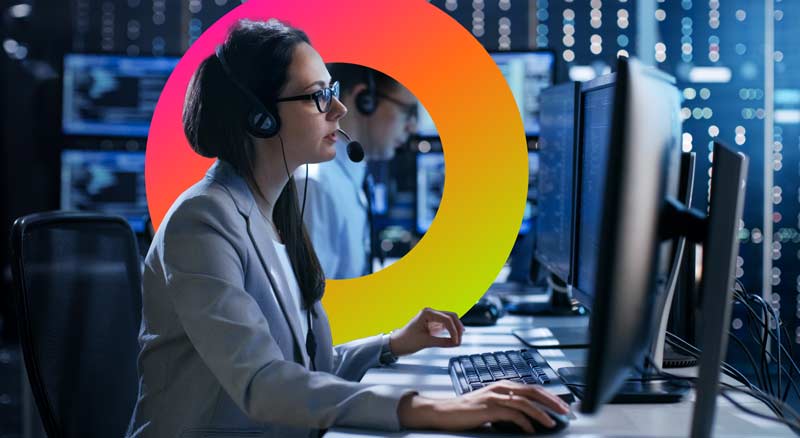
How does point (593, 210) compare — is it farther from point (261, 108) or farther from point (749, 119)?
point (749, 119)

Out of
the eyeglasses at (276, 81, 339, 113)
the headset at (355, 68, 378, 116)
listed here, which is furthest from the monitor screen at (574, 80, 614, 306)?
the headset at (355, 68, 378, 116)

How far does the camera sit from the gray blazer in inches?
41.8

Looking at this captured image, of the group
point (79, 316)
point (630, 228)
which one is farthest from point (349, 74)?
point (630, 228)

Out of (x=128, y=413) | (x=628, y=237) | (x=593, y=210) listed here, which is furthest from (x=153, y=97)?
(x=628, y=237)

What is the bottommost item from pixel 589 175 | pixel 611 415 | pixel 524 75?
pixel 611 415

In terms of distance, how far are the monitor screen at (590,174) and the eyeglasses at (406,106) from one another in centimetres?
152

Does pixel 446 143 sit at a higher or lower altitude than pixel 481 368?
higher

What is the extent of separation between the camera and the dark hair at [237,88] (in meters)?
1.41

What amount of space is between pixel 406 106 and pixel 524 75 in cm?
47

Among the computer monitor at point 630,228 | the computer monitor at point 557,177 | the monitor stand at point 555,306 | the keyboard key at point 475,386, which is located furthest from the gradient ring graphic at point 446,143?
the computer monitor at point 630,228

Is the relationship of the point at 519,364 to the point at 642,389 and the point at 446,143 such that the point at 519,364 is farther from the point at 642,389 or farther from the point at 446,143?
the point at 446,143

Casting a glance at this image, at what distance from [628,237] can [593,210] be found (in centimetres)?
66

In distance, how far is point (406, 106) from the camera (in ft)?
10.1

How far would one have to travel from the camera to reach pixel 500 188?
1.71 metres
